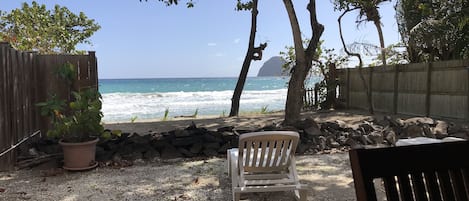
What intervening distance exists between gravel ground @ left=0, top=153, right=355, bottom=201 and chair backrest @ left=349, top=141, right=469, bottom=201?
2425 millimetres

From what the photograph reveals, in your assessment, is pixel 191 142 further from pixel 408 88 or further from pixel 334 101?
pixel 334 101

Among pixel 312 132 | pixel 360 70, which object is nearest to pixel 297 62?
pixel 312 132

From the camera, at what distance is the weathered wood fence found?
15.8 feet

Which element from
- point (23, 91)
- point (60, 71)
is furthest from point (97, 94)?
point (23, 91)

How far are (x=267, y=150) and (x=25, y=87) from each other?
3900 millimetres

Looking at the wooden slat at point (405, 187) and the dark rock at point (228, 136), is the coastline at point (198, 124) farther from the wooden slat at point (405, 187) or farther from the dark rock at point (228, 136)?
the wooden slat at point (405, 187)

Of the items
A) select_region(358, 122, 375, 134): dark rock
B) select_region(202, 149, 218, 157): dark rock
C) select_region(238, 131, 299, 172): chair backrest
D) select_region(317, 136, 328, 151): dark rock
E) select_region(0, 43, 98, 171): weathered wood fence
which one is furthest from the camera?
select_region(358, 122, 375, 134): dark rock

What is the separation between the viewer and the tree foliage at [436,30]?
938 centimetres

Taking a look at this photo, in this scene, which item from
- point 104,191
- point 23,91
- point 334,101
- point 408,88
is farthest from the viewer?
point 334,101

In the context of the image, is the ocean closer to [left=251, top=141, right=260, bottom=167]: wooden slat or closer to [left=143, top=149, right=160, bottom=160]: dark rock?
[left=143, top=149, right=160, bottom=160]: dark rock

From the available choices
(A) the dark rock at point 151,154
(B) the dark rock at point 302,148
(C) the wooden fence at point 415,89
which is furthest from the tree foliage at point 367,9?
(A) the dark rock at point 151,154

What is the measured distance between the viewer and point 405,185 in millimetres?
1377

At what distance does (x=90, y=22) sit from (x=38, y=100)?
1495cm

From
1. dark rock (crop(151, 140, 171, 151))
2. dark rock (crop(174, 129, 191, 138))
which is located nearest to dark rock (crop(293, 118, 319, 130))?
dark rock (crop(174, 129, 191, 138))
